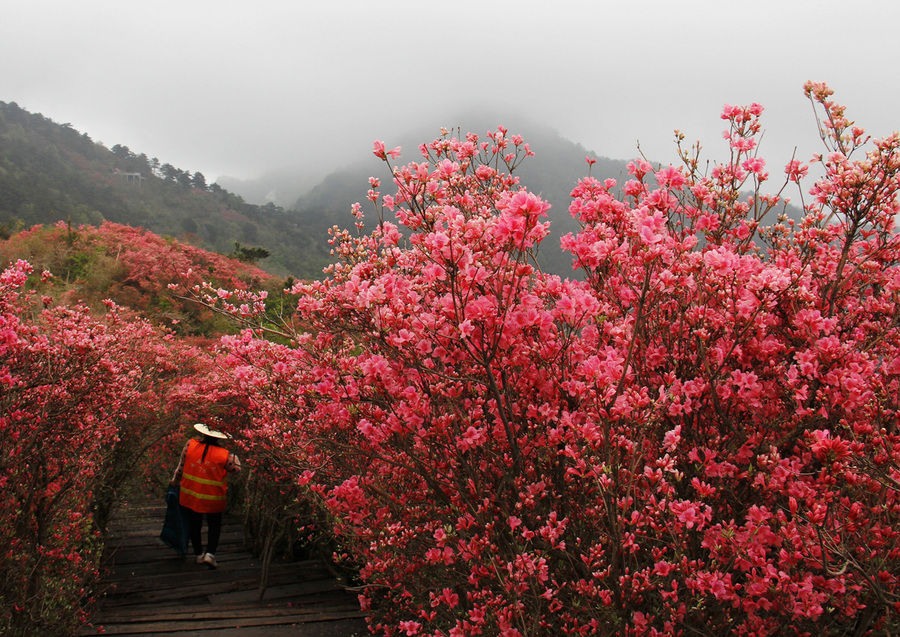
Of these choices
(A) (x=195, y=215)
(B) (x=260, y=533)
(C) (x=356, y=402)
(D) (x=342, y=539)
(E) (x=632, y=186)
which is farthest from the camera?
(A) (x=195, y=215)

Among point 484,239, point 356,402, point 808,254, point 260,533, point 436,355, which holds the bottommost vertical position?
point 260,533

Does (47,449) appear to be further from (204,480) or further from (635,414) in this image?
(635,414)

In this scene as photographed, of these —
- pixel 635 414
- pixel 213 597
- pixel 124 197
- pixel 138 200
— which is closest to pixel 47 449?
pixel 213 597

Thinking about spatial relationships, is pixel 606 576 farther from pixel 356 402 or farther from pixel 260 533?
pixel 260 533

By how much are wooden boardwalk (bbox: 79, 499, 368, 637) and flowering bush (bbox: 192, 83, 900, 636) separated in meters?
2.67

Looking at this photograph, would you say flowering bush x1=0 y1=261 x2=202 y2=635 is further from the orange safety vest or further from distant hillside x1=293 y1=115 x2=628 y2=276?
distant hillside x1=293 y1=115 x2=628 y2=276

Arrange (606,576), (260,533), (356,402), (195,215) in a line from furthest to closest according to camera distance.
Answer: (195,215) < (260,533) < (356,402) < (606,576)

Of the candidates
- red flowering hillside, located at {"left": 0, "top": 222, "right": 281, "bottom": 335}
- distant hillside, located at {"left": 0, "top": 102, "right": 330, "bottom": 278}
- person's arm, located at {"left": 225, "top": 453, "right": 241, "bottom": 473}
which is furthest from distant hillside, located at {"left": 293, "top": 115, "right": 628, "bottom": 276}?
person's arm, located at {"left": 225, "top": 453, "right": 241, "bottom": 473}

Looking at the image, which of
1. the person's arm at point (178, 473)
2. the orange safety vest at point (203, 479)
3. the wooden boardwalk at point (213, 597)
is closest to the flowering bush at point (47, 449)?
the wooden boardwalk at point (213, 597)

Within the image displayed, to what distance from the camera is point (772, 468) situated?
6.87 ft

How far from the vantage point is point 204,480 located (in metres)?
6.20

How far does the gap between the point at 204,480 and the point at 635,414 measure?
575 centimetres

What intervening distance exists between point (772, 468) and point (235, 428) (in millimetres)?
6523

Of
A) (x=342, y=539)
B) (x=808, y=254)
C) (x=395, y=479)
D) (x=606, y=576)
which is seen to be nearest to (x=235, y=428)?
(x=342, y=539)
